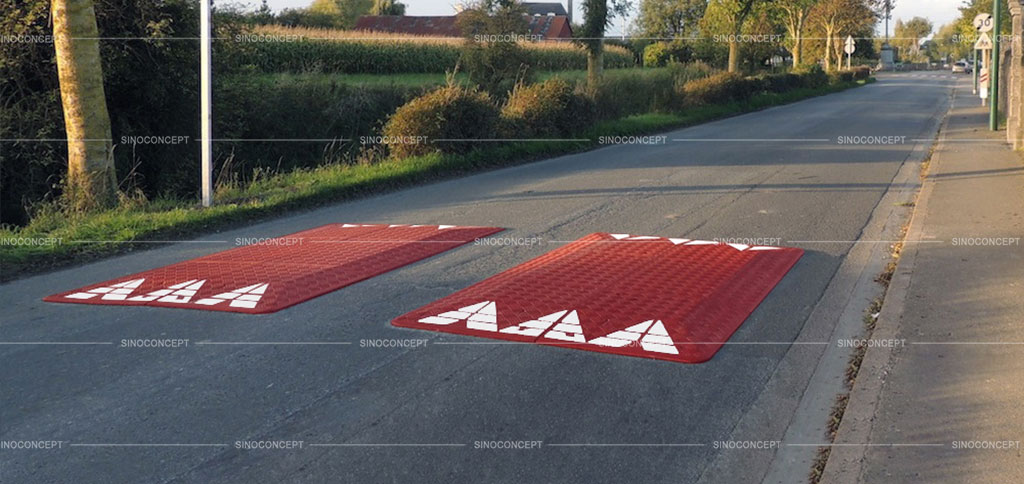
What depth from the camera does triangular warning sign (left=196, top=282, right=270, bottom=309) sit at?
809cm

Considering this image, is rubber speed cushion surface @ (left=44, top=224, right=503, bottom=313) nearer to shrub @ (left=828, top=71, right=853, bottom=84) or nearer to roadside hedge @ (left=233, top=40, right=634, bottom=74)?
roadside hedge @ (left=233, top=40, right=634, bottom=74)

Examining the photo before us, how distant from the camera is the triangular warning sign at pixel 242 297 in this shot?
8086mm

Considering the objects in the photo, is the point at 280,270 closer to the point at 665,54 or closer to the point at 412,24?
the point at 665,54

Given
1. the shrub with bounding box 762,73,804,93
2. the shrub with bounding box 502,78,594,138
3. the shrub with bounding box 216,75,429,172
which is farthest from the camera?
the shrub with bounding box 762,73,804,93

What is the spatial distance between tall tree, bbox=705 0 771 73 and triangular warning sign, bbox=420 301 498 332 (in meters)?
31.1

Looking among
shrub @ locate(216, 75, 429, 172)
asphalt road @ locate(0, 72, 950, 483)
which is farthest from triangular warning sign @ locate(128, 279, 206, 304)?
shrub @ locate(216, 75, 429, 172)

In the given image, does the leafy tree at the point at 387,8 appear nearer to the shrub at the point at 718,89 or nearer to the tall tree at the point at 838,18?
the tall tree at the point at 838,18

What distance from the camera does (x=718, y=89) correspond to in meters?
34.4

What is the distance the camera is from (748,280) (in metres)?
8.96

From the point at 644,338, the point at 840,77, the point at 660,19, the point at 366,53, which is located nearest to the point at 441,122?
the point at 644,338

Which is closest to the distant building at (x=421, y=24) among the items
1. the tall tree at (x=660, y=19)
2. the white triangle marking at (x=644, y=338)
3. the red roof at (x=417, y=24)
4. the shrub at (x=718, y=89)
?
the red roof at (x=417, y=24)

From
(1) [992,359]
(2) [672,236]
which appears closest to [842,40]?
(2) [672,236]

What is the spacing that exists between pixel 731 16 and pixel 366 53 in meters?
14.8

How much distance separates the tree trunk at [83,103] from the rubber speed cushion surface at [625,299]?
710 cm
